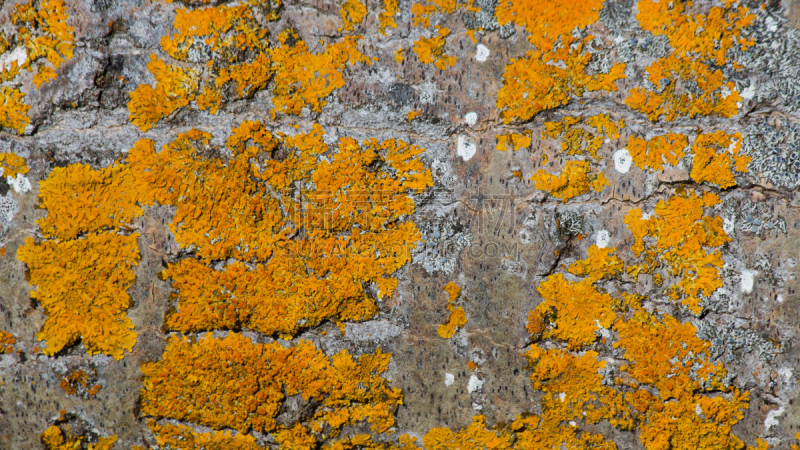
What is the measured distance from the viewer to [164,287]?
5.42 feet

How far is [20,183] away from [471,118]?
171 centimetres

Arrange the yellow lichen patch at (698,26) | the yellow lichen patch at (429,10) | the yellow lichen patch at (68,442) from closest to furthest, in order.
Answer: the yellow lichen patch at (698,26) → the yellow lichen patch at (429,10) → the yellow lichen patch at (68,442)

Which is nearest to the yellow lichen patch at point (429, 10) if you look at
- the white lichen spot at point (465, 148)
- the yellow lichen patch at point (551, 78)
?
the yellow lichen patch at point (551, 78)

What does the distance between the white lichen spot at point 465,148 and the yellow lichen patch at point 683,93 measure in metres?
0.58

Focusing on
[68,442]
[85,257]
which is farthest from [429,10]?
[68,442]

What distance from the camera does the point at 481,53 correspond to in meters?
1.60

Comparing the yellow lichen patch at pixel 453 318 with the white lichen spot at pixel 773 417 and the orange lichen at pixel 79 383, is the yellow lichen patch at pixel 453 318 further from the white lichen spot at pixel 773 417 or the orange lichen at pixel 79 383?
the orange lichen at pixel 79 383

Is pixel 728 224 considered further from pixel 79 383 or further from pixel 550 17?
pixel 79 383

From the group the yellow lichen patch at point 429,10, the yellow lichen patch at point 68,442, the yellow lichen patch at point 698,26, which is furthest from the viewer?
the yellow lichen patch at point 68,442

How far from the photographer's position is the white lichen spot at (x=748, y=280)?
61.8 inches

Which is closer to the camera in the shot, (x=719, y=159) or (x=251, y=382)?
(x=719, y=159)

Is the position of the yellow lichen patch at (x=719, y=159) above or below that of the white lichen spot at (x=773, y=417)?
above

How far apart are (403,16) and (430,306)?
110 cm

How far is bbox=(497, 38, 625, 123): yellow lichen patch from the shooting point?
156 cm
